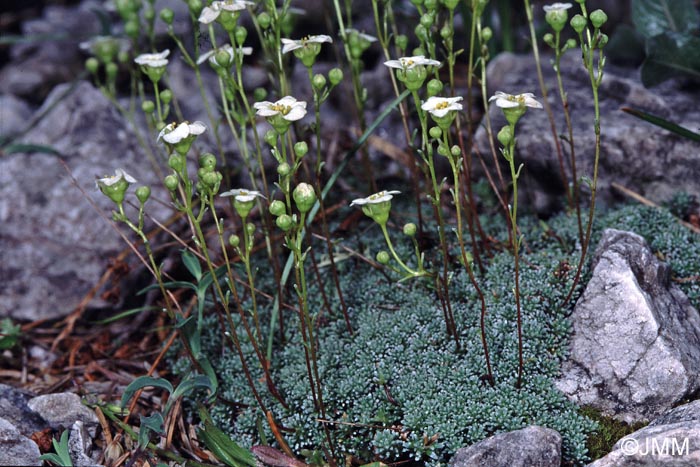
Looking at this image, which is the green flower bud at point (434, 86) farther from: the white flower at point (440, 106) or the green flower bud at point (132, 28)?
the green flower bud at point (132, 28)

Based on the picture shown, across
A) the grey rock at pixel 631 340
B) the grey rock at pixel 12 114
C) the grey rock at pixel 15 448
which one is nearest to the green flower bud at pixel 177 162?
the grey rock at pixel 15 448

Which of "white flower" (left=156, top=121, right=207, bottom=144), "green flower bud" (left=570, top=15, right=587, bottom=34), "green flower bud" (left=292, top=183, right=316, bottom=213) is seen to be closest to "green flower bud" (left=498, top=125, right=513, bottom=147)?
"green flower bud" (left=570, top=15, right=587, bottom=34)

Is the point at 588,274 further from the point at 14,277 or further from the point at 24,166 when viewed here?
the point at 24,166

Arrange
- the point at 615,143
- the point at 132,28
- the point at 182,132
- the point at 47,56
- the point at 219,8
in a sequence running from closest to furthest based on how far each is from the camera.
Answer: the point at 182,132 < the point at 219,8 < the point at 132,28 < the point at 615,143 < the point at 47,56

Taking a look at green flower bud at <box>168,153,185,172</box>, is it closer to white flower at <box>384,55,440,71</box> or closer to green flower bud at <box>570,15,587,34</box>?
white flower at <box>384,55,440,71</box>

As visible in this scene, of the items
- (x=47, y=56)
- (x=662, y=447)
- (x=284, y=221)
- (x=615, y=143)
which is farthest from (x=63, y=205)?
(x=662, y=447)

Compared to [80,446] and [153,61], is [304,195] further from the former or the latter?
[80,446]
